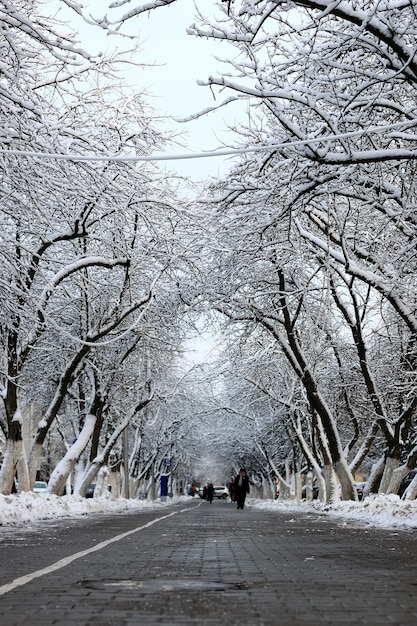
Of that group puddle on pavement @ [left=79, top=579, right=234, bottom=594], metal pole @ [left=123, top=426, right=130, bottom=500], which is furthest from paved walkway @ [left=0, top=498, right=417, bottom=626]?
metal pole @ [left=123, top=426, right=130, bottom=500]

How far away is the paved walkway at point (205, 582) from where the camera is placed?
19.6 feet

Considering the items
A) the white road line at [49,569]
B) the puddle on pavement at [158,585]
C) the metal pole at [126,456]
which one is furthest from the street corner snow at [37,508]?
the metal pole at [126,456]

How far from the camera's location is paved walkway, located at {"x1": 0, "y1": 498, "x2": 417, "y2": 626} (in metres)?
5.96

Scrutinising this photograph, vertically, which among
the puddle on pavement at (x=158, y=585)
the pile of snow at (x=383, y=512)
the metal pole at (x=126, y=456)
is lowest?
the puddle on pavement at (x=158, y=585)

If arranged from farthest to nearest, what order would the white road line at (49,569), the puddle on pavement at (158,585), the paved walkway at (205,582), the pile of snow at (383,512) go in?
the pile of snow at (383,512) → the white road line at (49,569) → the puddle on pavement at (158,585) → the paved walkway at (205,582)

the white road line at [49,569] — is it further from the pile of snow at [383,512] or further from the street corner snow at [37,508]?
the pile of snow at [383,512]

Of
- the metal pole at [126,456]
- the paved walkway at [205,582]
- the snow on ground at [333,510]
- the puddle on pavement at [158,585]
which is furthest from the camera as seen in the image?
the metal pole at [126,456]

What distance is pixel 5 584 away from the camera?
7.72m

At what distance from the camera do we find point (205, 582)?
7.98 m

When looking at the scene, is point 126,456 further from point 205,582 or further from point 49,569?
point 205,582

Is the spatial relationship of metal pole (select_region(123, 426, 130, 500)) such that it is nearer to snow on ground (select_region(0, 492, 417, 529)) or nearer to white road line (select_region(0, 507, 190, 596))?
snow on ground (select_region(0, 492, 417, 529))

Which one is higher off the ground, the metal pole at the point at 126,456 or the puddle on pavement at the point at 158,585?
the metal pole at the point at 126,456

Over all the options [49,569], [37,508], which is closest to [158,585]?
[49,569]

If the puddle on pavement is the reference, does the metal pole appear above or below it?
above
